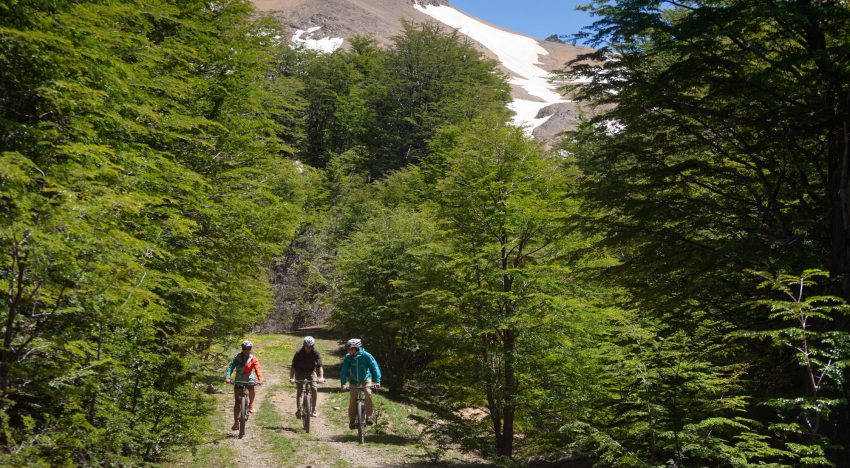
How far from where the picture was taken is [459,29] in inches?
2601

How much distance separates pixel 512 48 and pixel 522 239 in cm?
11910

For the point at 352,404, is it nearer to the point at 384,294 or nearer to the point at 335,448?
the point at 335,448

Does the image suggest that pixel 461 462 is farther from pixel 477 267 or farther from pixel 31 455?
pixel 31 455

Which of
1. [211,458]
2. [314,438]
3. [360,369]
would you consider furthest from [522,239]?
[211,458]

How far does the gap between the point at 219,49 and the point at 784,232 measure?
34.0 feet

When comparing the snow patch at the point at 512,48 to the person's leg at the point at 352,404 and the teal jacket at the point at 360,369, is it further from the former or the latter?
the person's leg at the point at 352,404

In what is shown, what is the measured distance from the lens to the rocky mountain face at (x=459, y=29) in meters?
77.1

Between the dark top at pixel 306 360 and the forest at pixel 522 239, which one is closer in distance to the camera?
the forest at pixel 522 239

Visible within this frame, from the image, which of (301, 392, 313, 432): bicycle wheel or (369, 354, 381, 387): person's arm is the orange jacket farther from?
(369, 354, 381, 387): person's arm

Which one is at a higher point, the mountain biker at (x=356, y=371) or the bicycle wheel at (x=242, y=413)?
the mountain biker at (x=356, y=371)


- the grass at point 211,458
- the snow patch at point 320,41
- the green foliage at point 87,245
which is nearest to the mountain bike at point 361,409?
the grass at point 211,458

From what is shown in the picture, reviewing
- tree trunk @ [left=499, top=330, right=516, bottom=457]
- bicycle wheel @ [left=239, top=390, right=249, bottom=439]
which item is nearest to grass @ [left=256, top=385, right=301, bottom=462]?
bicycle wheel @ [left=239, top=390, right=249, bottom=439]

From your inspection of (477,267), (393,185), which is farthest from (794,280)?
(393,185)

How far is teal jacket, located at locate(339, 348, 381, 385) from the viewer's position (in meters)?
11.2
